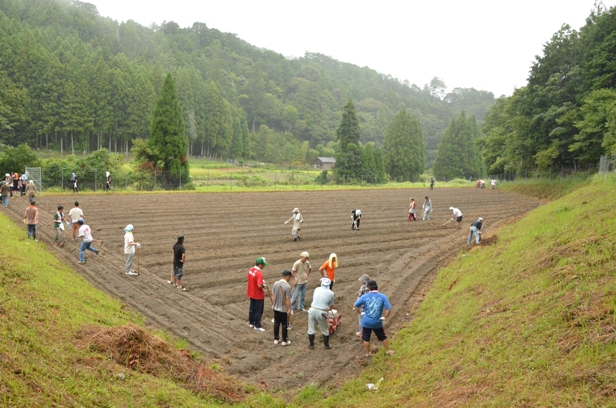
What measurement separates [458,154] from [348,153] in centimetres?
3155

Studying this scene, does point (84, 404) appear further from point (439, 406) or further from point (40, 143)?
point (40, 143)

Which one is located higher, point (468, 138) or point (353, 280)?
point (468, 138)

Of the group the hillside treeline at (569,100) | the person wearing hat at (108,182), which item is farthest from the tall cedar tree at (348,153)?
the person wearing hat at (108,182)

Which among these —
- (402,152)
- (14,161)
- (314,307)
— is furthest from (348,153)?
(314,307)

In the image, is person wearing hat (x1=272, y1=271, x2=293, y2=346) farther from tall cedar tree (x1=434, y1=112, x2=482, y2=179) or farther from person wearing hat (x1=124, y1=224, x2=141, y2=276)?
tall cedar tree (x1=434, y1=112, x2=482, y2=179)

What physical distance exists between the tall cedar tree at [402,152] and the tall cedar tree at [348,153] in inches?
612

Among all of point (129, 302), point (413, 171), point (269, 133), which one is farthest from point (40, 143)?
point (129, 302)

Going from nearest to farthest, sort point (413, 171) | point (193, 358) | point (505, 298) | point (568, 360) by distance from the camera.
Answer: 1. point (568, 360)
2. point (193, 358)
3. point (505, 298)
4. point (413, 171)

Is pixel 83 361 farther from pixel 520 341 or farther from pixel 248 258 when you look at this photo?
pixel 248 258

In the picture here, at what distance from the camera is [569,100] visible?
40906 millimetres

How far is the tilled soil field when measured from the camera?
9.40m

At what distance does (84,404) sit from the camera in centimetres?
559

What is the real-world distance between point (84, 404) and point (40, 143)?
79.5 meters

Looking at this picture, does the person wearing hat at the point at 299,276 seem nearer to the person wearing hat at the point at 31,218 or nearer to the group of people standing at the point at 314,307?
the group of people standing at the point at 314,307
